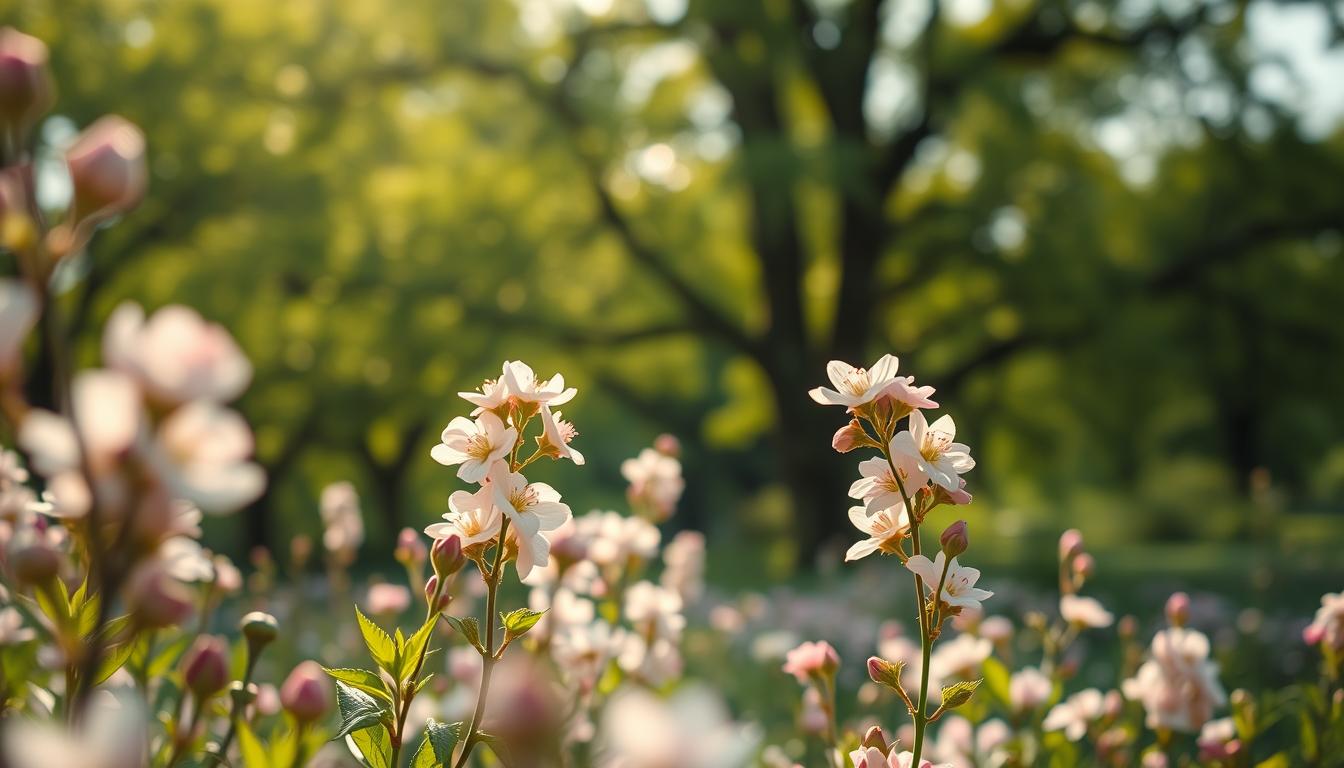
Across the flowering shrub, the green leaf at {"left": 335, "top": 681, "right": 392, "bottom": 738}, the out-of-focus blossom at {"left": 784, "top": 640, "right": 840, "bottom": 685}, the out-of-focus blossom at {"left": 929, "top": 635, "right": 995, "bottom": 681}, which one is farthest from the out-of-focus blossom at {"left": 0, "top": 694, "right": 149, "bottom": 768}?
the out-of-focus blossom at {"left": 929, "top": 635, "right": 995, "bottom": 681}

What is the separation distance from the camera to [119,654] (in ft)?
3.77

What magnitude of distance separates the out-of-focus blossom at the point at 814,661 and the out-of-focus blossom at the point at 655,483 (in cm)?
54

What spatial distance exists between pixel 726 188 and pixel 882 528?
25.5 ft

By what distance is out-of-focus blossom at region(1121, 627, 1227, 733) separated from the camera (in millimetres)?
1728

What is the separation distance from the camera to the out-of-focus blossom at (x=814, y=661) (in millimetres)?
1388

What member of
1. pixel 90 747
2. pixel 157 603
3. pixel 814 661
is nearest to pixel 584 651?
pixel 814 661

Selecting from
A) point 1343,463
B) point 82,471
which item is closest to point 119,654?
point 82,471

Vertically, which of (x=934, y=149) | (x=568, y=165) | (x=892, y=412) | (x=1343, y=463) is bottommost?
(x=892, y=412)

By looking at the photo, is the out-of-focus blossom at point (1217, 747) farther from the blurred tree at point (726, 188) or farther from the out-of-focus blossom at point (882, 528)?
the blurred tree at point (726, 188)

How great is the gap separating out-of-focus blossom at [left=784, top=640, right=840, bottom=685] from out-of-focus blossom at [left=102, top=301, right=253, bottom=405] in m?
0.97

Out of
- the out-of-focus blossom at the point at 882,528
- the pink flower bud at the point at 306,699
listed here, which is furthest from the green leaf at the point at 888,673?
the pink flower bud at the point at 306,699

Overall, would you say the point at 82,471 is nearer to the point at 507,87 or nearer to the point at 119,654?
the point at 119,654

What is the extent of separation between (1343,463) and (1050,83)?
1137 centimetres

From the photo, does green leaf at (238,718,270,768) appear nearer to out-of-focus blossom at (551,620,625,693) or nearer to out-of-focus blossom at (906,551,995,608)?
out-of-focus blossom at (551,620,625,693)
